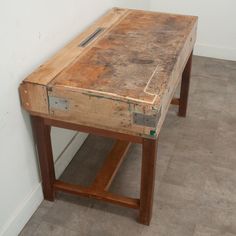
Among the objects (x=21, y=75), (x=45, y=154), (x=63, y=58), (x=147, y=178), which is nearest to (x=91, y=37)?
(x=63, y=58)

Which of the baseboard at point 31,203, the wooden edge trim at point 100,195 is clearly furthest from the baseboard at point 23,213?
the wooden edge trim at point 100,195

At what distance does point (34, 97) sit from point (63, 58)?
0.94 feet

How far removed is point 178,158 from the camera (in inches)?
85.3

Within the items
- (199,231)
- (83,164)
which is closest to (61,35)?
(83,164)

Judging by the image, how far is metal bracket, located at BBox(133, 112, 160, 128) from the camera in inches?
52.2

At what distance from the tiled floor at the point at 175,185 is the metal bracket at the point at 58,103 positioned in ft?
2.07

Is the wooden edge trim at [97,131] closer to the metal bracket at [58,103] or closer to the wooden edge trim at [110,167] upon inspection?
the metal bracket at [58,103]

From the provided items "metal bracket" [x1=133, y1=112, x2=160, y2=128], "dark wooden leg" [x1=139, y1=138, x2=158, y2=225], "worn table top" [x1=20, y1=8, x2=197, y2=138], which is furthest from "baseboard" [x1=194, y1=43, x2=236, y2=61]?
"metal bracket" [x1=133, y1=112, x2=160, y2=128]

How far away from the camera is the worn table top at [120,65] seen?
1396mm

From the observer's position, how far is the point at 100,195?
67.2 inches

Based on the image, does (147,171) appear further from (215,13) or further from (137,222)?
(215,13)

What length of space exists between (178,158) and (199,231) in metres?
0.56

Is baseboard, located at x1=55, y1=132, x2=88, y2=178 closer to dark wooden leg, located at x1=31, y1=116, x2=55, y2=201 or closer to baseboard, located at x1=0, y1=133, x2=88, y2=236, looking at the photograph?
baseboard, located at x1=0, y1=133, x2=88, y2=236

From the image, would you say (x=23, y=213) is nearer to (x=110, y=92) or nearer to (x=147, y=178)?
(x=147, y=178)
